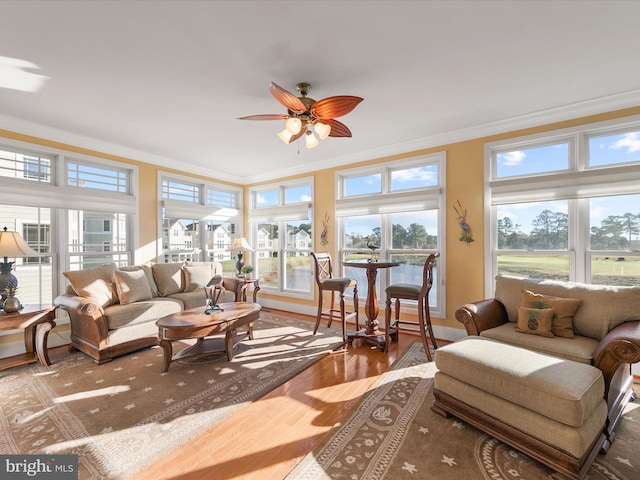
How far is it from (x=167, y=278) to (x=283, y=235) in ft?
7.45

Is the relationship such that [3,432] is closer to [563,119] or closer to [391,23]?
[391,23]

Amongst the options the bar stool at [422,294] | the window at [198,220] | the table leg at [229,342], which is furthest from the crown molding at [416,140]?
the table leg at [229,342]

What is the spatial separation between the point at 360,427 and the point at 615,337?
5.89 feet

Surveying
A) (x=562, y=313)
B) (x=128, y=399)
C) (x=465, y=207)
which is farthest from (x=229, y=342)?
(x=465, y=207)

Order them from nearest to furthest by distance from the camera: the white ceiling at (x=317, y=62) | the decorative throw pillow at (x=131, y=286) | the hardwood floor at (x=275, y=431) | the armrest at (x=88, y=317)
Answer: the hardwood floor at (x=275, y=431) → the white ceiling at (x=317, y=62) → the armrest at (x=88, y=317) → the decorative throw pillow at (x=131, y=286)

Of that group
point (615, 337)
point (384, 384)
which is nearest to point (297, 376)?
point (384, 384)

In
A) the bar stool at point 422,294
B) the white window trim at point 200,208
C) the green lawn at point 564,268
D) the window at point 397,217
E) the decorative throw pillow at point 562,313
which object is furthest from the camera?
the white window trim at point 200,208

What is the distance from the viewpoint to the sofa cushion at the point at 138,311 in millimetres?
3203

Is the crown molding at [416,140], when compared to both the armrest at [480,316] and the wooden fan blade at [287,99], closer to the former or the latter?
the armrest at [480,316]

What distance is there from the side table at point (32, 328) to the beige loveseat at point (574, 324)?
4257 millimetres

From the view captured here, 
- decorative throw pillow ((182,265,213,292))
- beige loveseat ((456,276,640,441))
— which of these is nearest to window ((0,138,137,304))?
decorative throw pillow ((182,265,213,292))

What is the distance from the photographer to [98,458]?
173 cm

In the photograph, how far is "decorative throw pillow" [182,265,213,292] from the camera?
443 cm

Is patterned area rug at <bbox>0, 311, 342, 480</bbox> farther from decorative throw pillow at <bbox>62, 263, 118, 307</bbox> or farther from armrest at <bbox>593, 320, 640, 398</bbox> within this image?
armrest at <bbox>593, 320, 640, 398</bbox>
